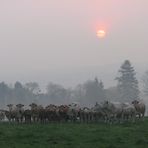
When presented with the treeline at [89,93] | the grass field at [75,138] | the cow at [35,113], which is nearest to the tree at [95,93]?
the treeline at [89,93]

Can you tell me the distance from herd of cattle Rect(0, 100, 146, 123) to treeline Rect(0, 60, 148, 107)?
3800 inches

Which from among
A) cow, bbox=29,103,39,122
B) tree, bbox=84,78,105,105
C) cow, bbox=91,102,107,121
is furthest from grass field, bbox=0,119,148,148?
tree, bbox=84,78,105,105

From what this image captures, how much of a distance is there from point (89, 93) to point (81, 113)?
110423 mm

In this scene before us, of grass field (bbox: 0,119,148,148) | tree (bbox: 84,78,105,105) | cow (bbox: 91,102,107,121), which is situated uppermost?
tree (bbox: 84,78,105,105)

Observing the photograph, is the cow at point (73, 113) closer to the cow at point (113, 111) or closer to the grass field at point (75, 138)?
the cow at point (113, 111)

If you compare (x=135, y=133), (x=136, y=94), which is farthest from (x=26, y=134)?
(x=136, y=94)

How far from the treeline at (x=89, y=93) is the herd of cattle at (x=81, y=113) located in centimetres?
9651

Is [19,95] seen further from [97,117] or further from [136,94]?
[97,117]

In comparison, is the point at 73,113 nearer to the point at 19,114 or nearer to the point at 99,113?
the point at 99,113

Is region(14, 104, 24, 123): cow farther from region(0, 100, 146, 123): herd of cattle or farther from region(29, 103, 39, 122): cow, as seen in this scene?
region(29, 103, 39, 122): cow

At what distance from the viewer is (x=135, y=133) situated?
28719 mm

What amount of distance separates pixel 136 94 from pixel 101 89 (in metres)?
14.3

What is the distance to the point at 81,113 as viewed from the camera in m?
44.1

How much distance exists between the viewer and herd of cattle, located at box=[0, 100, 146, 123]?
139 ft
